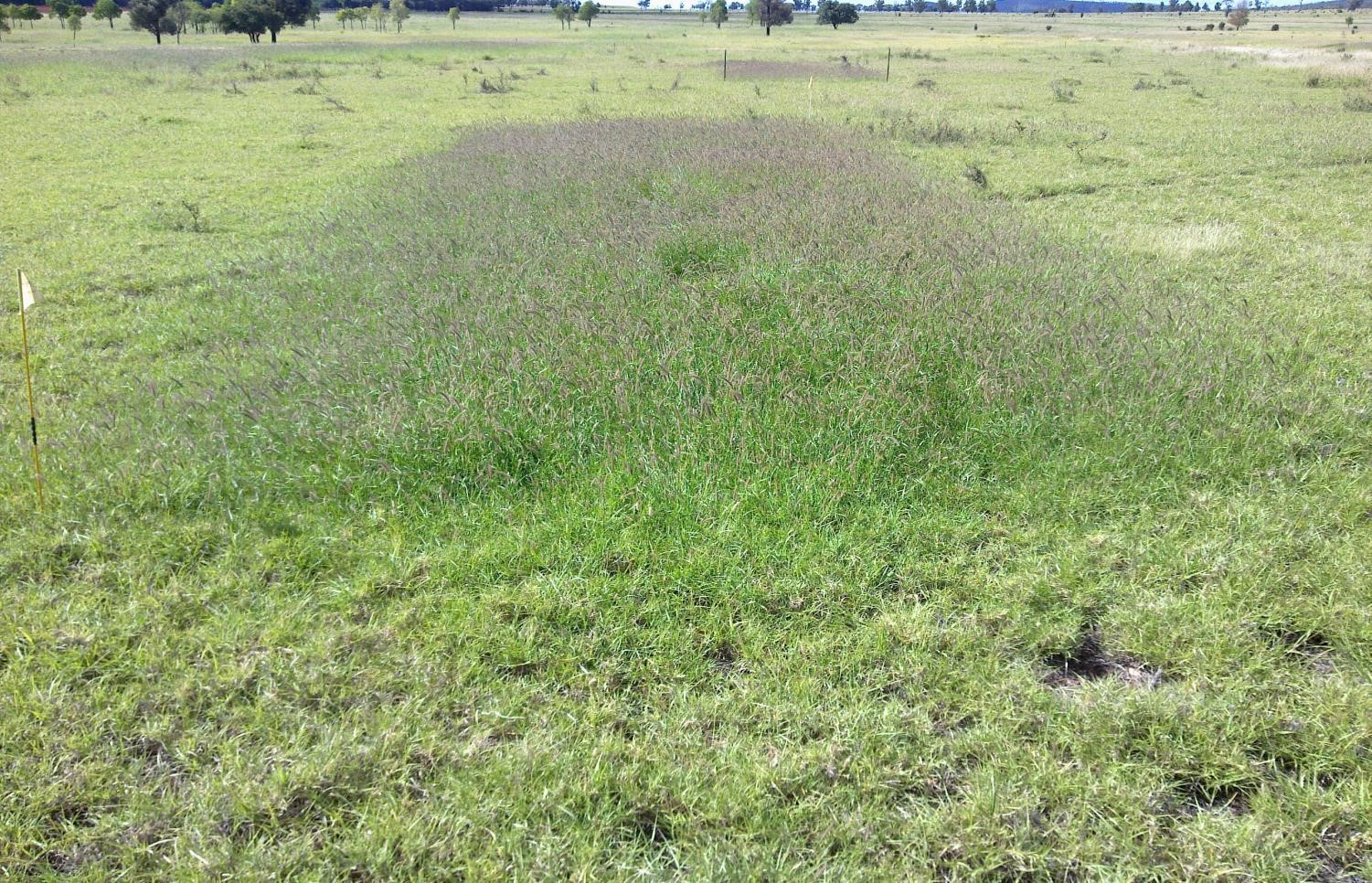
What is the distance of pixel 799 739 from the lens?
2713 mm

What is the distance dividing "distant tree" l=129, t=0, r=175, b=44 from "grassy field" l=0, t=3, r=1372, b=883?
182 ft

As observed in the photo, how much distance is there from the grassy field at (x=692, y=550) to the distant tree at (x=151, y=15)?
5542 centimetres

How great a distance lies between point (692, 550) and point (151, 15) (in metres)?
64.5

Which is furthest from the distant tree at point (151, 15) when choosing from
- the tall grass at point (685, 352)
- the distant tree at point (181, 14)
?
the tall grass at point (685, 352)

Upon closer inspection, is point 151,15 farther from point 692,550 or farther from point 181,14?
point 692,550

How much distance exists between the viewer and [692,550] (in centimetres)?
367

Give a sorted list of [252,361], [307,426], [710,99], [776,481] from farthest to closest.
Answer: [710,99] < [252,361] < [307,426] < [776,481]

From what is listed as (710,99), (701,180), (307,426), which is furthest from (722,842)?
(710,99)

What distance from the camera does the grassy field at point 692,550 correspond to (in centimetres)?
244

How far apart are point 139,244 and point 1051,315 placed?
9.18 m

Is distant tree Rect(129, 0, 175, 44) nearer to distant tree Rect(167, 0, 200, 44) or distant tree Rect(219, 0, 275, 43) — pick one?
distant tree Rect(167, 0, 200, 44)

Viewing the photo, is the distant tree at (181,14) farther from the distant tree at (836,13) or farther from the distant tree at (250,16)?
the distant tree at (836,13)

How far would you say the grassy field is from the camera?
2439 millimetres

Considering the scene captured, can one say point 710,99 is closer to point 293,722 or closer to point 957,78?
point 957,78
